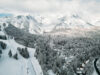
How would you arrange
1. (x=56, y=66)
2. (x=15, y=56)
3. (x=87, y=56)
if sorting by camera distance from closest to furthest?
(x=56, y=66), (x=15, y=56), (x=87, y=56)

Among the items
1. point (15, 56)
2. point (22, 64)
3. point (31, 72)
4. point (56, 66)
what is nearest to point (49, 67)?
point (56, 66)

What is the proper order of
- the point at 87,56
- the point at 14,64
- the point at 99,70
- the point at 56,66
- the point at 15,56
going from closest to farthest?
the point at 99,70 → the point at 56,66 → the point at 14,64 → the point at 15,56 → the point at 87,56

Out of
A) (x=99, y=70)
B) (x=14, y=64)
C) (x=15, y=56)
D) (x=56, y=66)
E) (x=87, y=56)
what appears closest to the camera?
(x=99, y=70)

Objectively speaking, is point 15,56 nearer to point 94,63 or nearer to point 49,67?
point 49,67

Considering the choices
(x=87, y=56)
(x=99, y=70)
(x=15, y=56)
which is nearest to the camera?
(x=99, y=70)

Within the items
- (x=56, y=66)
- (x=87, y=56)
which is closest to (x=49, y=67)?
(x=56, y=66)

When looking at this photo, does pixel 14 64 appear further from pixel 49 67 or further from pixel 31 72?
pixel 49 67

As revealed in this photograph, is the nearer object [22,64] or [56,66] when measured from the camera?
[56,66]

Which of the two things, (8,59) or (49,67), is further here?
(8,59)
